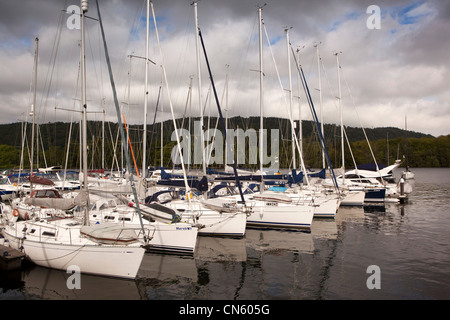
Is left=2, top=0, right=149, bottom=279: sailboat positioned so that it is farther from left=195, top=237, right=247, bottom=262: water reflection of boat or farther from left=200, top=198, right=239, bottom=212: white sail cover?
left=200, top=198, right=239, bottom=212: white sail cover

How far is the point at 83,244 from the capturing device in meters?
11.9

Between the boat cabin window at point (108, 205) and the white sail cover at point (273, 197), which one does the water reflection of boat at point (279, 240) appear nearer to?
the white sail cover at point (273, 197)

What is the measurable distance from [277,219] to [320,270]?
8.01 metres

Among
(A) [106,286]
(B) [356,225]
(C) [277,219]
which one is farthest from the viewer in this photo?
(B) [356,225]

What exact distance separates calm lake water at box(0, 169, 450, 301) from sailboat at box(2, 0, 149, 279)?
514 mm

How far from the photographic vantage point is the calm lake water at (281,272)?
11.1 meters

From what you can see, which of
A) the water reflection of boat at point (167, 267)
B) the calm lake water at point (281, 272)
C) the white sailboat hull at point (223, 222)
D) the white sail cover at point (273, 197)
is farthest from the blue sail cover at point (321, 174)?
the water reflection of boat at point (167, 267)

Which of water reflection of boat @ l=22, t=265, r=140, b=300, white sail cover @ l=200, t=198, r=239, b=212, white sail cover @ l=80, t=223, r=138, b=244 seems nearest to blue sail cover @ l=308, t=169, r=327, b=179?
white sail cover @ l=200, t=198, r=239, b=212

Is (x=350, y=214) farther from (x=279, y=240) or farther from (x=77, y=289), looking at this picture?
(x=77, y=289)

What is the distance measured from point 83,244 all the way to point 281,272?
28.5 feet

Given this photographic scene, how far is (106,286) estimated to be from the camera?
11312 mm

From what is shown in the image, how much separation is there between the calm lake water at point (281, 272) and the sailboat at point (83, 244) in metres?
0.51
